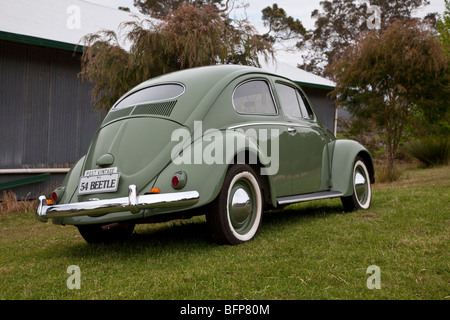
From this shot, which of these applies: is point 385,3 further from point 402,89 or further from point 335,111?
point 402,89

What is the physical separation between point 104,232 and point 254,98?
87.7 inches

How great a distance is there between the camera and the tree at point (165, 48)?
8141mm

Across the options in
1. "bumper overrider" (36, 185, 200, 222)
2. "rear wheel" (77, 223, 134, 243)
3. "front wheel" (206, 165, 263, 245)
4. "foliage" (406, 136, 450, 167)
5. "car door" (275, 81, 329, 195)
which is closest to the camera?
"bumper overrider" (36, 185, 200, 222)

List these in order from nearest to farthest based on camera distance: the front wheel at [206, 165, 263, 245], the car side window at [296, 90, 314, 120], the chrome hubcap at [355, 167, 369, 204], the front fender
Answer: the front wheel at [206, 165, 263, 245] → the front fender → the car side window at [296, 90, 314, 120] → the chrome hubcap at [355, 167, 369, 204]

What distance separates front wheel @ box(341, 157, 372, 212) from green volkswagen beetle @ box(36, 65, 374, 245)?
1.79ft

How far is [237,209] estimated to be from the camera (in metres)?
4.22

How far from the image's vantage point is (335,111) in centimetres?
1903

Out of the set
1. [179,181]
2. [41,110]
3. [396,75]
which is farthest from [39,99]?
[396,75]

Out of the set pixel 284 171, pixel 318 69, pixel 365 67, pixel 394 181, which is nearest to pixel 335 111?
pixel 365 67

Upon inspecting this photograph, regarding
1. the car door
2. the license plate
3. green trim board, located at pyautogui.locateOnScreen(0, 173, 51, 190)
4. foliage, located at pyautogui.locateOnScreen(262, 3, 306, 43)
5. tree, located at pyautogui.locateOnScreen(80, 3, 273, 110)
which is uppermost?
foliage, located at pyautogui.locateOnScreen(262, 3, 306, 43)

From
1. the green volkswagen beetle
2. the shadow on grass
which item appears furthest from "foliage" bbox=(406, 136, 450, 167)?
the green volkswagen beetle

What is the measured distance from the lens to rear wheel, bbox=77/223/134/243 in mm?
4684

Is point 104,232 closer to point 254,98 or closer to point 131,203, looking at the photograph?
point 131,203

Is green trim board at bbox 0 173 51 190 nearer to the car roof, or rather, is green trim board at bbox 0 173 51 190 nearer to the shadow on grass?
the shadow on grass
